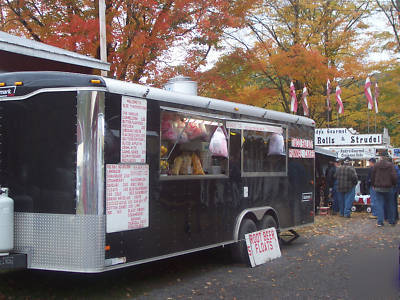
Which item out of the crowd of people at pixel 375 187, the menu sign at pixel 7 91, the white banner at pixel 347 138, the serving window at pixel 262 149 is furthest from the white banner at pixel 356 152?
the menu sign at pixel 7 91

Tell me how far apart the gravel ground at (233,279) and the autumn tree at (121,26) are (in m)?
5.22

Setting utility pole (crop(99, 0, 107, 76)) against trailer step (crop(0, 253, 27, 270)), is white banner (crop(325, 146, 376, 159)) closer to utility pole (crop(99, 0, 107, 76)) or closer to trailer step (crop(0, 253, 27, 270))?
utility pole (crop(99, 0, 107, 76))

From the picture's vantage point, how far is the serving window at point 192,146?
676cm

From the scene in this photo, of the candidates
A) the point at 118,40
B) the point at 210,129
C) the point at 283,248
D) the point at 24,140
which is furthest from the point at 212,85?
the point at 24,140

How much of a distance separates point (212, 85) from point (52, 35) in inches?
183

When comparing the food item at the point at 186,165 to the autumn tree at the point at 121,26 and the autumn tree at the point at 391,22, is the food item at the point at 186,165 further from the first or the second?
the autumn tree at the point at 391,22

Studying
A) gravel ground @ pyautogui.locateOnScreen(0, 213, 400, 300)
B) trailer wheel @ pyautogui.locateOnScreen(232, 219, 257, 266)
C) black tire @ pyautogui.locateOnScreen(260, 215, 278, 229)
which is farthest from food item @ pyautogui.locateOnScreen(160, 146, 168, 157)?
black tire @ pyautogui.locateOnScreen(260, 215, 278, 229)

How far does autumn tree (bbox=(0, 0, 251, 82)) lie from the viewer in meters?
11.8

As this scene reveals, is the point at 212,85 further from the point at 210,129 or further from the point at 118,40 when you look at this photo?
the point at 210,129

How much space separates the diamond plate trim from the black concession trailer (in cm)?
1

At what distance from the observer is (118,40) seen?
12.1 meters

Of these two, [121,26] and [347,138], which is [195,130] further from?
[347,138]

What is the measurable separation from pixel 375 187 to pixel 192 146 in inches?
286

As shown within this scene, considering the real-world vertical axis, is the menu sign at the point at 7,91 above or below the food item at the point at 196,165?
above
